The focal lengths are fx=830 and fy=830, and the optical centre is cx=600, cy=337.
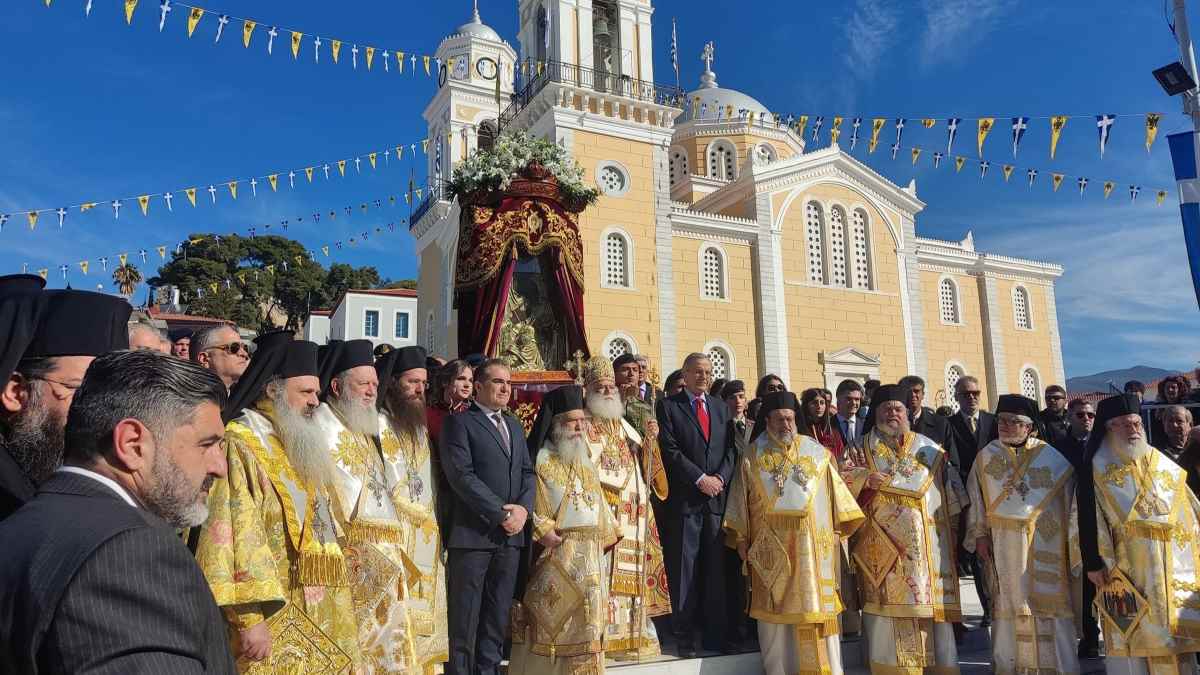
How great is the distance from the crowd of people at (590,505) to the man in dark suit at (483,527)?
0.02 m

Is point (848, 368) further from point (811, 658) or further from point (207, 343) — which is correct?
point (207, 343)

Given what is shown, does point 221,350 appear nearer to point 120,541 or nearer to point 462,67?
point 120,541

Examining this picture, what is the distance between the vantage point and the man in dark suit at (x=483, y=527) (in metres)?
4.67

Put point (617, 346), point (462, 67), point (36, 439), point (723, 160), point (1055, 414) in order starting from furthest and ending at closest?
point (723, 160) → point (462, 67) → point (617, 346) → point (1055, 414) → point (36, 439)

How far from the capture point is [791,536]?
546 cm

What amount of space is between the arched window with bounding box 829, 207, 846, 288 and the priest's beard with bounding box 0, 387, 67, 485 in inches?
1012

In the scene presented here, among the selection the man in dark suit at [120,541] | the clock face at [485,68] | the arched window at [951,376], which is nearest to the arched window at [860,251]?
the arched window at [951,376]

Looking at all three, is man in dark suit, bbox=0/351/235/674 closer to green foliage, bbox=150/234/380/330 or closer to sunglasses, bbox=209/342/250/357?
sunglasses, bbox=209/342/250/357

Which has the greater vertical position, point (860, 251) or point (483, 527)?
point (860, 251)

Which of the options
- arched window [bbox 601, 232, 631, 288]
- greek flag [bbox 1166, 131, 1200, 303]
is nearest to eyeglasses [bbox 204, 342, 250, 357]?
greek flag [bbox 1166, 131, 1200, 303]

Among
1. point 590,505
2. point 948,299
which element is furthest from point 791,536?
point 948,299

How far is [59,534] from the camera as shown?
1.37 m

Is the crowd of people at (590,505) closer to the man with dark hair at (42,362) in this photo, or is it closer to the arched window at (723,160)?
the man with dark hair at (42,362)

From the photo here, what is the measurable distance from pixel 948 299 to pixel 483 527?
28.3 metres
